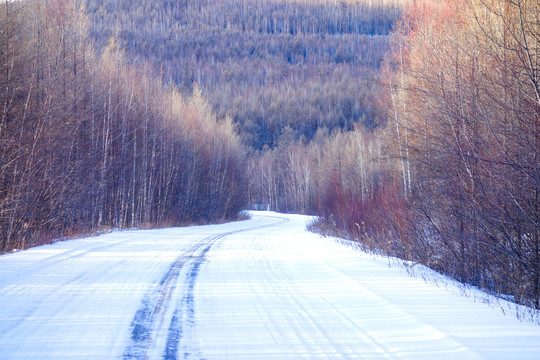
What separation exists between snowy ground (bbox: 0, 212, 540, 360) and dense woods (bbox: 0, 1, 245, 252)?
6.31 m

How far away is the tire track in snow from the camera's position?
13.3 ft

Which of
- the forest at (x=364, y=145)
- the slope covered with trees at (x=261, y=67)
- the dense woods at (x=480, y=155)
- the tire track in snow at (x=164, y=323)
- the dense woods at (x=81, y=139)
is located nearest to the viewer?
the tire track in snow at (x=164, y=323)

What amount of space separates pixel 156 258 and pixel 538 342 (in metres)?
8.61

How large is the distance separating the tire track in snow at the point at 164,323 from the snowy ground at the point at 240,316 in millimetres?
13

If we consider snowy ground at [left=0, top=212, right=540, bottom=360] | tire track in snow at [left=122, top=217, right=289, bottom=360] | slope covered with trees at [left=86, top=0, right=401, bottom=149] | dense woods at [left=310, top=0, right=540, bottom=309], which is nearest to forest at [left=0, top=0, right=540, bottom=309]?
dense woods at [left=310, top=0, right=540, bottom=309]

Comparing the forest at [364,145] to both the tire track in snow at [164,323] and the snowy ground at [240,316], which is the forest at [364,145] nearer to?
the snowy ground at [240,316]

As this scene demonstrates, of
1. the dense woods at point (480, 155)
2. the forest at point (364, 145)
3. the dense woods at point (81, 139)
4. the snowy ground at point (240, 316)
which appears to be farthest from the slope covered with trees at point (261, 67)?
the snowy ground at point (240, 316)

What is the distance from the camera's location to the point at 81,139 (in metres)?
20.7

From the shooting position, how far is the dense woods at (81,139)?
1384cm

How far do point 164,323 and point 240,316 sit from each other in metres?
0.98

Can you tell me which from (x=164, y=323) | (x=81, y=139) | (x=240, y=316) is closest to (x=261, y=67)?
(x=81, y=139)

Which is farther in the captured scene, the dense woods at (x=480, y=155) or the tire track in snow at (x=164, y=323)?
the dense woods at (x=480, y=155)

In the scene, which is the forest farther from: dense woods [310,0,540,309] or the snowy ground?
the snowy ground

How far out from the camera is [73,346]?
4125 millimetres
